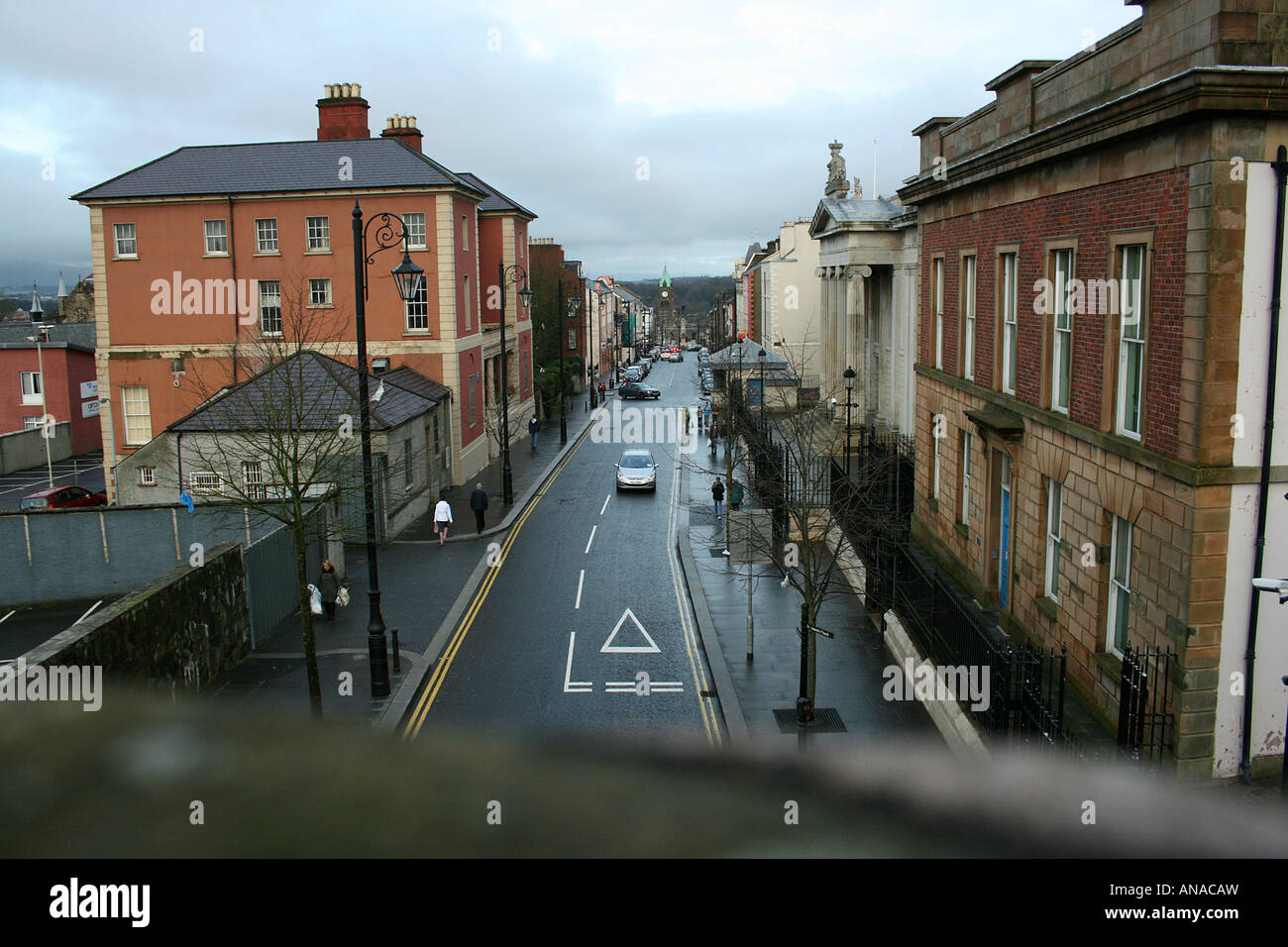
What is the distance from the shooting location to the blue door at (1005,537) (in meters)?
15.7

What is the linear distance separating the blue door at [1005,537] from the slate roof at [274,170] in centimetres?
2304

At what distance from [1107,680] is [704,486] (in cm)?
2346

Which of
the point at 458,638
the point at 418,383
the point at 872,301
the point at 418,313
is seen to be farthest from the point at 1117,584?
the point at 872,301

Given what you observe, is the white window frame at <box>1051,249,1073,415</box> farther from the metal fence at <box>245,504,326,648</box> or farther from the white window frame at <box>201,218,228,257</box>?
the white window frame at <box>201,218,228,257</box>

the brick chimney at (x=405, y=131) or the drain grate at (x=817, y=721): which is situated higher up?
the brick chimney at (x=405, y=131)

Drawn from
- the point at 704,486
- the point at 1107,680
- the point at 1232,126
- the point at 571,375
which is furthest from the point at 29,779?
the point at 571,375

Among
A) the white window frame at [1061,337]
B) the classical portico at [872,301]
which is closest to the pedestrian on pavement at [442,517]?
the classical portico at [872,301]

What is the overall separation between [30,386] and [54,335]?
4325mm

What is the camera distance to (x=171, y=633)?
45.8 ft

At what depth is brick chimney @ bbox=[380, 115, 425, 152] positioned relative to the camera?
41.6 m

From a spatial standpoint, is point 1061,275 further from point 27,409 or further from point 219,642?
point 27,409

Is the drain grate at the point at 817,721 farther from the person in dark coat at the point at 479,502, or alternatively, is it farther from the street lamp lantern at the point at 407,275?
the person in dark coat at the point at 479,502

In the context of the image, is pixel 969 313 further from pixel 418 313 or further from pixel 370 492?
pixel 418 313

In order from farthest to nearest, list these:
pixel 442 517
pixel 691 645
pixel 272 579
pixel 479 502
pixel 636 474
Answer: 1. pixel 636 474
2. pixel 479 502
3. pixel 442 517
4. pixel 272 579
5. pixel 691 645
